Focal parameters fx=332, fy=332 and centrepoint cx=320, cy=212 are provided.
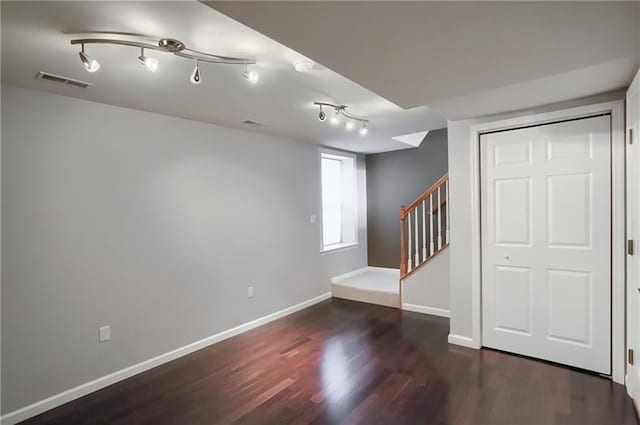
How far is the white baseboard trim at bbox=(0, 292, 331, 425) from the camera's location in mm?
2376

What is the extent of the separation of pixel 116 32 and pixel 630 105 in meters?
3.28

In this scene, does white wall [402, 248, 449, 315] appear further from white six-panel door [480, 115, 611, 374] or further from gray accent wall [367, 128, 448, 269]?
gray accent wall [367, 128, 448, 269]

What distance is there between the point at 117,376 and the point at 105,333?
40cm

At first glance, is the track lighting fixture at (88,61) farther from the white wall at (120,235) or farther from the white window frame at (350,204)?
the white window frame at (350,204)

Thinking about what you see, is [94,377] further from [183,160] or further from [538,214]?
[538,214]

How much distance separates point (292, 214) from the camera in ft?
15.2

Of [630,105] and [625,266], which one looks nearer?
[630,105]

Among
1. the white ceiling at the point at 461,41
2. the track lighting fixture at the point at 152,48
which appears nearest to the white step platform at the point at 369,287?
the white ceiling at the point at 461,41

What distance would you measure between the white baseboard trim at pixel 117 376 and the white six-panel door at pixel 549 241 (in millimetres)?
2626

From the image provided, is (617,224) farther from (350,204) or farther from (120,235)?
(120,235)

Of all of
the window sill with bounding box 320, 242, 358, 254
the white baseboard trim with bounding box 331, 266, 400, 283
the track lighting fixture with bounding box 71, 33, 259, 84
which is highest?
the track lighting fixture with bounding box 71, 33, 259, 84

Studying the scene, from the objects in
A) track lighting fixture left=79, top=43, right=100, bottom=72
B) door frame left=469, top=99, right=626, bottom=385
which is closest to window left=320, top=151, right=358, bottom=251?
door frame left=469, top=99, right=626, bottom=385

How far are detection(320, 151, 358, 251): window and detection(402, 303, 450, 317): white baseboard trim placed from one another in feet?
5.24

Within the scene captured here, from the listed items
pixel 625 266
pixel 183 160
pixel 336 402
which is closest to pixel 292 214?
pixel 183 160
